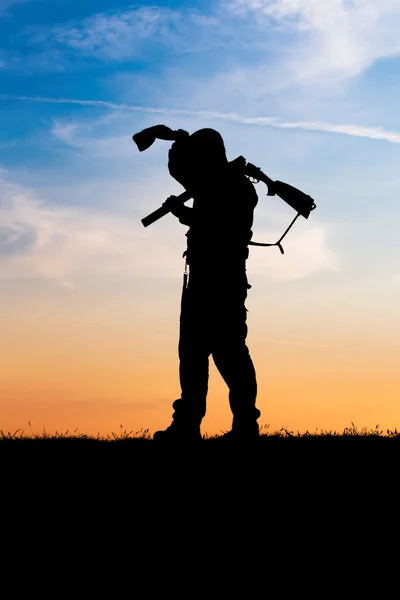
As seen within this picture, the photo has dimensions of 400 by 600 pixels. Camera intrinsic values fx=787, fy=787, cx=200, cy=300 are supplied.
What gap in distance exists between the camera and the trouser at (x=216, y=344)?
8.25 meters

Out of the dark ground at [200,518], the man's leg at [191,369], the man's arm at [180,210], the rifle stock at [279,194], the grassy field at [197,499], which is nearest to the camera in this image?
the dark ground at [200,518]

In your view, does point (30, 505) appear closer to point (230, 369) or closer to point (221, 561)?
point (221, 561)

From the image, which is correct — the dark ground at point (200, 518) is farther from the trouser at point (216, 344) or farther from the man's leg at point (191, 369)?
the trouser at point (216, 344)

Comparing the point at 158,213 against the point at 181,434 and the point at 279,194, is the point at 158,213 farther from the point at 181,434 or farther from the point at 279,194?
the point at 181,434

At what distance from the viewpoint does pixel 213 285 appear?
8242mm

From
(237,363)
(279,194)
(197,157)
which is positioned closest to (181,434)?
(237,363)

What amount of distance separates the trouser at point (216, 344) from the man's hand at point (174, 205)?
2.24 ft

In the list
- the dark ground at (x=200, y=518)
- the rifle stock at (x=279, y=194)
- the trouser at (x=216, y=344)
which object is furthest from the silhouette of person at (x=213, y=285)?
the dark ground at (x=200, y=518)

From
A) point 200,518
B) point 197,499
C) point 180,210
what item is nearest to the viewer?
point 200,518

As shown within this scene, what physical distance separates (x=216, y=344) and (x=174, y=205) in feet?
5.03

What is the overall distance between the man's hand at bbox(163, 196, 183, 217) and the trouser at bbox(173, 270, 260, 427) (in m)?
0.68

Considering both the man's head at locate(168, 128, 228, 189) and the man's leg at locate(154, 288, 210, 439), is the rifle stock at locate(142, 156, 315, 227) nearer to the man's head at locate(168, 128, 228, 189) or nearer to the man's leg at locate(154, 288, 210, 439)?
the man's head at locate(168, 128, 228, 189)

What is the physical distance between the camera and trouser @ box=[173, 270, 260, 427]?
825 cm

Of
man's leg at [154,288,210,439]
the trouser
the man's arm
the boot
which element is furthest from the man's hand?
the boot
